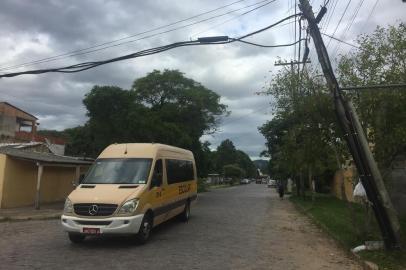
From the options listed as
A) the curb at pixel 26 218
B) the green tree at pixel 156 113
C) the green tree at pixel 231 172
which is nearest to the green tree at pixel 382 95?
the curb at pixel 26 218

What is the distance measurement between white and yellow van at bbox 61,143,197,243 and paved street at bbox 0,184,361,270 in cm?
51

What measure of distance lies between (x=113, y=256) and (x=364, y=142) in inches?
233

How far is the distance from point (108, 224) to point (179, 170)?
5292mm

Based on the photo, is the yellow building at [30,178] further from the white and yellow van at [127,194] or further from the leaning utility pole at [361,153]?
the leaning utility pole at [361,153]

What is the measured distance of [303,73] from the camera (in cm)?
1551

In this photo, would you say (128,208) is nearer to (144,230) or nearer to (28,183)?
(144,230)

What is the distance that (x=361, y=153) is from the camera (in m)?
11.1

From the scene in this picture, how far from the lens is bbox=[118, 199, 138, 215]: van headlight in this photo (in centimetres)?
1150

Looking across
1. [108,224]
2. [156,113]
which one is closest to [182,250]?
[108,224]

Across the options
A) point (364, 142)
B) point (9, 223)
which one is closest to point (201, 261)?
point (364, 142)

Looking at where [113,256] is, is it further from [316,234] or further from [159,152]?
[316,234]

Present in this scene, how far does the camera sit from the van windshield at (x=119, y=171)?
12.9 m

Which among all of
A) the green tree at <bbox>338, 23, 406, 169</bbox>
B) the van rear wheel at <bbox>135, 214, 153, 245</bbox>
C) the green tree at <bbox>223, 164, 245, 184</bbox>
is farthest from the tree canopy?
the green tree at <bbox>223, 164, 245, 184</bbox>

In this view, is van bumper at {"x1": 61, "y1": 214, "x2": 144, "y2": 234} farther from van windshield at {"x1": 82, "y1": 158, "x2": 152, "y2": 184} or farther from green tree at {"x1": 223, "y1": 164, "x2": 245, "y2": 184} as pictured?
green tree at {"x1": 223, "y1": 164, "x2": 245, "y2": 184}
